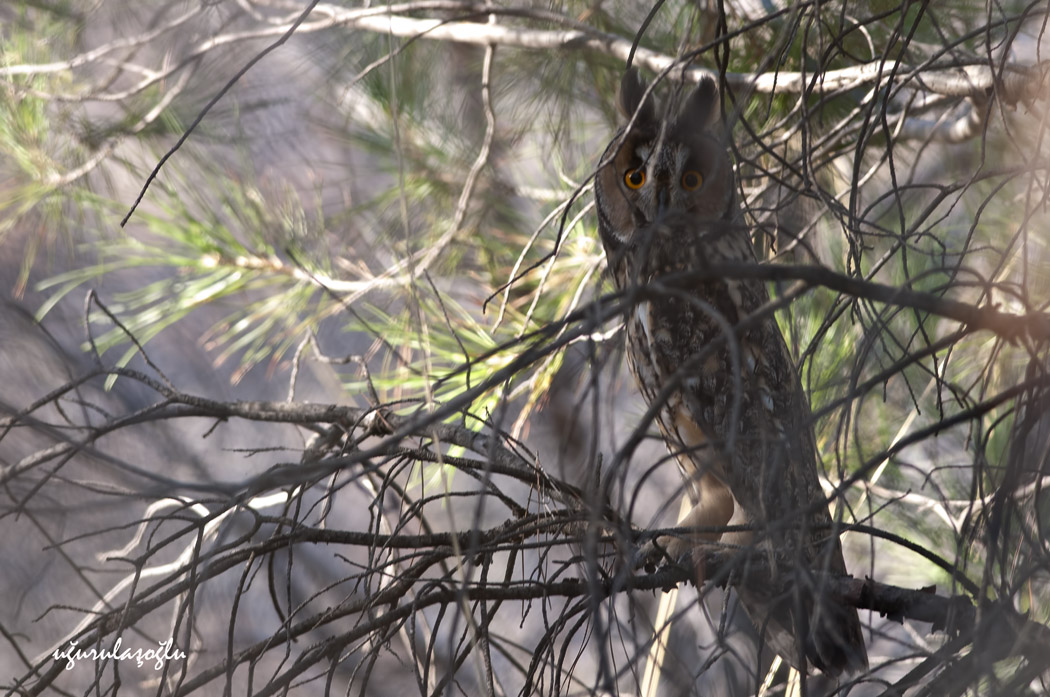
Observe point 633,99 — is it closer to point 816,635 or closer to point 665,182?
point 665,182

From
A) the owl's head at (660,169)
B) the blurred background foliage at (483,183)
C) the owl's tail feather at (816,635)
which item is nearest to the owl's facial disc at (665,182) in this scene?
the owl's head at (660,169)

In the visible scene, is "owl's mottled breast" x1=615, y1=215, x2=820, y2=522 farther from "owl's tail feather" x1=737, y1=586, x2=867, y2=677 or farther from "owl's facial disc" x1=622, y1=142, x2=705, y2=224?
"owl's tail feather" x1=737, y1=586, x2=867, y2=677

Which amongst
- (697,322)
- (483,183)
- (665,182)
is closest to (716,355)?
(697,322)

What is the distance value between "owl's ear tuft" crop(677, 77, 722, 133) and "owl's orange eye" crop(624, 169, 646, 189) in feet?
0.41

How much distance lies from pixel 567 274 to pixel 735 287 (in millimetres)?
548

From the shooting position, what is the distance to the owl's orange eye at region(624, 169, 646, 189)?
4.60 ft

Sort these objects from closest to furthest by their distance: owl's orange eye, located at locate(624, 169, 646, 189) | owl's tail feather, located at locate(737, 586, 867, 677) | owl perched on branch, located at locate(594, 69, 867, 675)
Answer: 1. owl's tail feather, located at locate(737, 586, 867, 677)
2. owl perched on branch, located at locate(594, 69, 867, 675)
3. owl's orange eye, located at locate(624, 169, 646, 189)

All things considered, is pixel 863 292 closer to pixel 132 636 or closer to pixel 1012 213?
pixel 1012 213

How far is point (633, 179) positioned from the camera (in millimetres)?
1410

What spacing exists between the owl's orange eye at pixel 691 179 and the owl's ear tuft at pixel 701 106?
0.07 meters

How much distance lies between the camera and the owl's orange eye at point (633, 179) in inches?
55.1

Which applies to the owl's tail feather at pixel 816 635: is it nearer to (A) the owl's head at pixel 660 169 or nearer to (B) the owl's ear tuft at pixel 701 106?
(A) the owl's head at pixel 660 169

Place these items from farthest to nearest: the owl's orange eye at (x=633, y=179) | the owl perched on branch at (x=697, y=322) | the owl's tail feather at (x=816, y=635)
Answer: the owl's orange eye at (x=633, y=179) < the owl perched on branch at (x=697, y=322) < the owl's tail feather at (x=816, y=635)

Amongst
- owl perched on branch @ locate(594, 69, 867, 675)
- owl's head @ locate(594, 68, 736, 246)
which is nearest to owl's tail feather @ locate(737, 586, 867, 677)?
owl perched on branch @ locate(594, 69, 867, 675)
